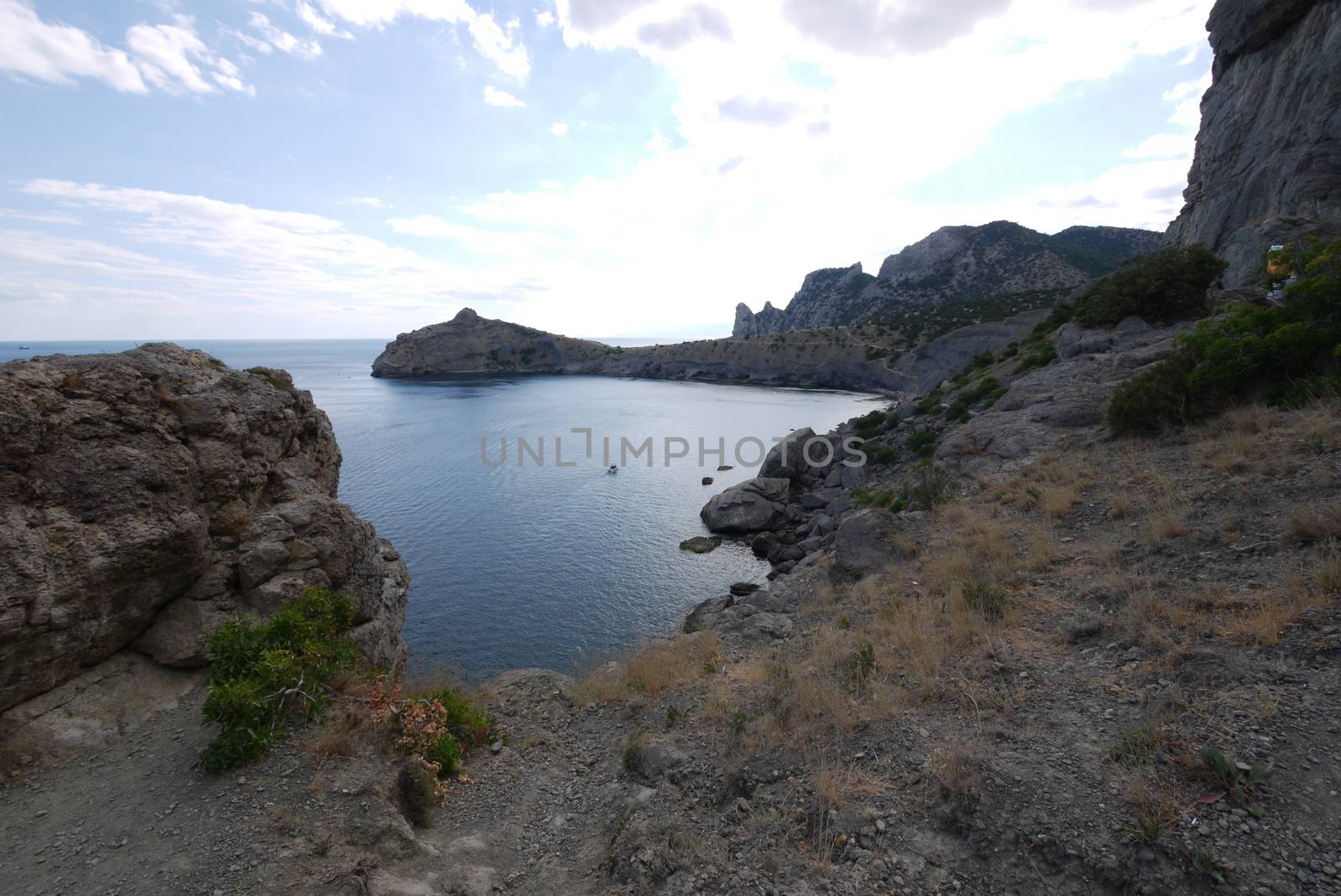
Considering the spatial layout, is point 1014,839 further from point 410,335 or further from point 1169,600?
point 410,335

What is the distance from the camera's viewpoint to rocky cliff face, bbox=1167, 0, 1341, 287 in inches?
900

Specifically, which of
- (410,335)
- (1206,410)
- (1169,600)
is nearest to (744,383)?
(410,335)

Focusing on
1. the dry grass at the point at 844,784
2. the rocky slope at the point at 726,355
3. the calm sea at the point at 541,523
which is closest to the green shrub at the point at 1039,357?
the rocky slope at the point at 726,355

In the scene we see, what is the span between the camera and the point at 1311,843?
12.3 feet

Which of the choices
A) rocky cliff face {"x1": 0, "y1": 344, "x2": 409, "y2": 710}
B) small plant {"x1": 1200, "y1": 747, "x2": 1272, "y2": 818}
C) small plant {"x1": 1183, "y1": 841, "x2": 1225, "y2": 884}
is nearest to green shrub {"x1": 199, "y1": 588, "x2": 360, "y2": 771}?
rocky cliff face {"x1": 0, "y1": 344, "x2": 409, "y2": 710}

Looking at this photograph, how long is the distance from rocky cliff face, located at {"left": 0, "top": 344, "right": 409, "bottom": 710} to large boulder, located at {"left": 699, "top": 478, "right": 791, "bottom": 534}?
61.2ft

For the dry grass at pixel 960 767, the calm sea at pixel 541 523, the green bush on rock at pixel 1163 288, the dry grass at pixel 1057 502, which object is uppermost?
the green bush on rock at pixel 1163 288

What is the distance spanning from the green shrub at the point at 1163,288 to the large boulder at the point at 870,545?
17.0 meters

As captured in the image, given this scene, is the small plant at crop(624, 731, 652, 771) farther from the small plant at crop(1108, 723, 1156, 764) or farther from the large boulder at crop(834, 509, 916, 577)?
the large boulder at crop(834, 509, 916, 577)

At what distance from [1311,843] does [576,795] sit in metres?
6.83

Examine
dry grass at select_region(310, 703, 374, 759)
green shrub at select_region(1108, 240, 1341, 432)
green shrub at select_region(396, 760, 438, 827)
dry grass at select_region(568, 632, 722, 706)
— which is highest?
green shrub at select_region(1108, 240, 1341, 432)

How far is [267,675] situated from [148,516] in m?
2.91

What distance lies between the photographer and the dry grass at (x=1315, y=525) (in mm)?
6912

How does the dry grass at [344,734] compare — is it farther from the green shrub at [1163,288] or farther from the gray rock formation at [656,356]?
the gray rock formation at [656,356]
